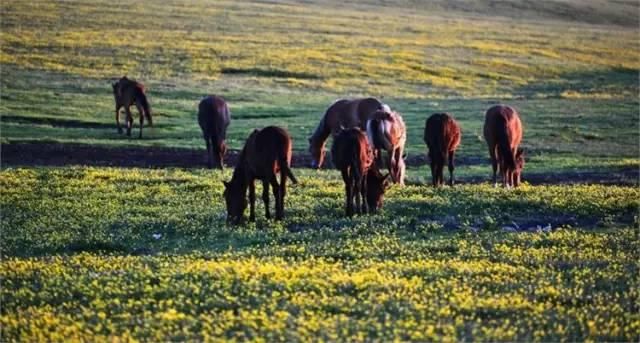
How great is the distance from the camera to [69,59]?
62.1 metres

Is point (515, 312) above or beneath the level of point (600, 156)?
above

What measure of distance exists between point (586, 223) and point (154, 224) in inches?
291

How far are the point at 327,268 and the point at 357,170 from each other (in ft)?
14.5

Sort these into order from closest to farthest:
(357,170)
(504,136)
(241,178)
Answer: (357,170), (241,178), (504,136)

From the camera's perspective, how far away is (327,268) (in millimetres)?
12023

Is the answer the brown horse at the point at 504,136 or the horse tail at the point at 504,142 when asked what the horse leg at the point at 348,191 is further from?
the horse tail at the point at 504,142

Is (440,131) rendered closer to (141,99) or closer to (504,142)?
(504,142)

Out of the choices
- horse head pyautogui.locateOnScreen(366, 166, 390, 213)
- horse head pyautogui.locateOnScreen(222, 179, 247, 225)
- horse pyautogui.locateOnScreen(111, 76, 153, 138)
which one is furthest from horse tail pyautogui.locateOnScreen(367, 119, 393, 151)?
horse pyautogui.locateOnScreen(111, 76, 153, 138)

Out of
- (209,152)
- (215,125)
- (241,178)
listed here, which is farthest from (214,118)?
(241,178)

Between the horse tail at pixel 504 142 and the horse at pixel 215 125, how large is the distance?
894 centimetres

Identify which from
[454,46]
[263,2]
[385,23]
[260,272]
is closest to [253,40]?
[454,46]

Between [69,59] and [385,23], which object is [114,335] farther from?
[385,23]

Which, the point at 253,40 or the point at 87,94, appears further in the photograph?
the point at 253,40

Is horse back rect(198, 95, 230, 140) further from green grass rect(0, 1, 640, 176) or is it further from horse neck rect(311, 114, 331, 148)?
green grass rect(0, 1, 640, 176)
